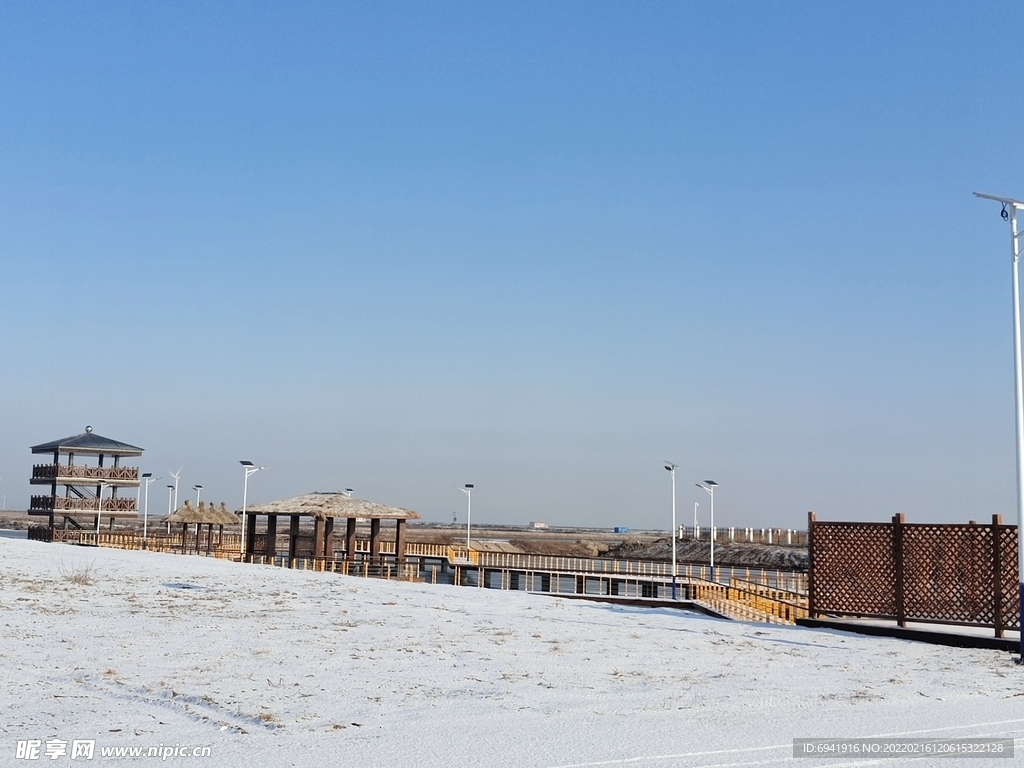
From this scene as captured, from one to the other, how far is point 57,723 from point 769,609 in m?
22.3

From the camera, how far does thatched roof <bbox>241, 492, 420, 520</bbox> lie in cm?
4259

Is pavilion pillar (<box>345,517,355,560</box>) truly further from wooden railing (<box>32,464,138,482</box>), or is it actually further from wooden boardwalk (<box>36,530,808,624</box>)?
wooden railing (<box>32,464,138,482</box>)

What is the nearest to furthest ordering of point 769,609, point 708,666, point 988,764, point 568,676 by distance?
point 988,764
point 568,676
point 708,666
point 769,609

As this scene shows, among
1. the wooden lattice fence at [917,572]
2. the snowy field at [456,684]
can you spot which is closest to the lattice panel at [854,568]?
the wooden lattice fence at [917,572]

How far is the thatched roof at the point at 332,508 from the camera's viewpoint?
42.6 meters

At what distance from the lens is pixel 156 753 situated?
24.5ft

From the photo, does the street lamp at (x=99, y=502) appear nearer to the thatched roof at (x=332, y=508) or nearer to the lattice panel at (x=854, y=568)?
the thatched roof at (x=332, y=508)

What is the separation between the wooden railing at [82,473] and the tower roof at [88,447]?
0.97m

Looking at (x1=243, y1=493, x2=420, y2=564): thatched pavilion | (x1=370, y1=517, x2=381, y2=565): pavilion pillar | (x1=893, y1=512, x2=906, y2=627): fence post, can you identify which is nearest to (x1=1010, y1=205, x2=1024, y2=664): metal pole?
(x1=893, y1=512, x2=906, y2=627): fence post

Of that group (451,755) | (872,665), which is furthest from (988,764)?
(872,665)

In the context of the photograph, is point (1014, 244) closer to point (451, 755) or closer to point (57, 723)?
point (451, 755)

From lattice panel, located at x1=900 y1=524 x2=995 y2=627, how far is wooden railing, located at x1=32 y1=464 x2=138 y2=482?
50.8 meters

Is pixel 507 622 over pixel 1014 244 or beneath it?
beneath

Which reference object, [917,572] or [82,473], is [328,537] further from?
[917,572]
